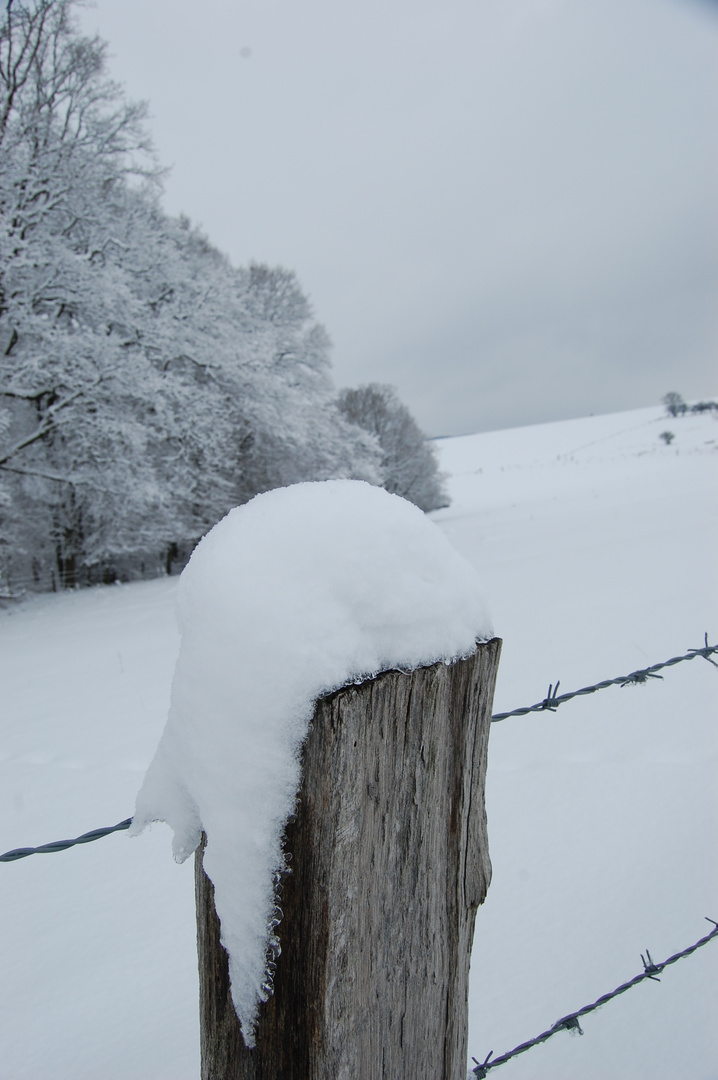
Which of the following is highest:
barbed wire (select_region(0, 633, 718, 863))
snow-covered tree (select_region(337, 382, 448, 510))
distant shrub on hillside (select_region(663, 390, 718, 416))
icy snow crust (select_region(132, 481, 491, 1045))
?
distant shrub on hillside (select_region(663, 390, 718, 416))

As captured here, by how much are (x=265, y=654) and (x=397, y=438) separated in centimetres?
2091

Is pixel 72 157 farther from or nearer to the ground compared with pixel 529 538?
farther from the ground

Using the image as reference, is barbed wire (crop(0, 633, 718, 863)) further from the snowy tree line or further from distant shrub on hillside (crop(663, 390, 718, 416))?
distant shrub on hillside (crop(663, 390, 718, 416))

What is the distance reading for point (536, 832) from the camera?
2.35 metres

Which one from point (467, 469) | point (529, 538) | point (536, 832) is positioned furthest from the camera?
point (467, 469)

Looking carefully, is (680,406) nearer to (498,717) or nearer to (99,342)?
(99,342)

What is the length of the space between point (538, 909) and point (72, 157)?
10.5 metres

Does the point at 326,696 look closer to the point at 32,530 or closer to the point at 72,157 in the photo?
the point at 72,157

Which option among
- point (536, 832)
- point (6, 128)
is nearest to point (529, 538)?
point (536, 832)

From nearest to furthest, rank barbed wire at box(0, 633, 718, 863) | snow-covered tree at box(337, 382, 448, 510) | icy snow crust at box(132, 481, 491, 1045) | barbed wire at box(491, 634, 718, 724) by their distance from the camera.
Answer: icy snow crust at box(132, 481, 491, 1045) → barbed wire at box(0, 633, 718, 863) → barbed wire at box(491, 634, 718, 724) → snow-covered tree at box(337, 382, 448, 510)

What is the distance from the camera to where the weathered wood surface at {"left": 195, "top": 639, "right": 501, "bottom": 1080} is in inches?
22.8

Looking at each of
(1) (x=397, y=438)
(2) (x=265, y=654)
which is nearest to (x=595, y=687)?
(2) (x=265, y=654)

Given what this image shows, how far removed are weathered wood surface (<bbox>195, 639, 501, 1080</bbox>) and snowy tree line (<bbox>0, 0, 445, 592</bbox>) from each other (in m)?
7.99

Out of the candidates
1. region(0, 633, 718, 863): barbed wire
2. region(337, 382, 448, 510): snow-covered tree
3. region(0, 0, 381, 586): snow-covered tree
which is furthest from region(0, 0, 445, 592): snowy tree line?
region(337, 382, 448, 510): snow-covered tree
